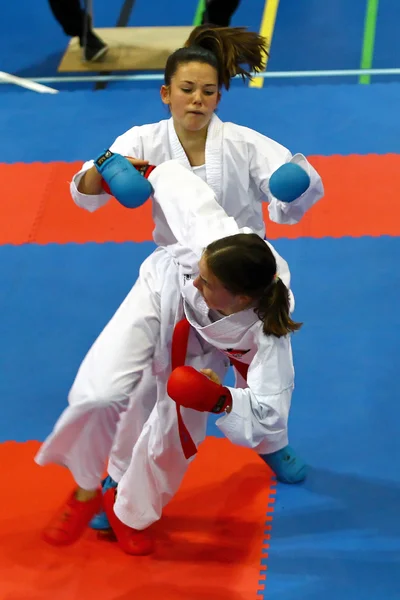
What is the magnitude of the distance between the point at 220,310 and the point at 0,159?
13.4 feet

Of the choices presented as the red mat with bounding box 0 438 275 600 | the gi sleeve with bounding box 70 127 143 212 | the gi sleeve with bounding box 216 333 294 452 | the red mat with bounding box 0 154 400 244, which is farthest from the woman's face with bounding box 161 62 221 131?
the red mat with bounding box 0 154 400 244

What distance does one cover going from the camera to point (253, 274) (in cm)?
288

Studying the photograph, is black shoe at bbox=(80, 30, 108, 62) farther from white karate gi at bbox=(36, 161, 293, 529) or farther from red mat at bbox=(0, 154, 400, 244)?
white karate gi at bbox=(36, 161, 293, 529)

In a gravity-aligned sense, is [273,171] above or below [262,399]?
above

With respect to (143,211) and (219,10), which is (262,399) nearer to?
(143,211)

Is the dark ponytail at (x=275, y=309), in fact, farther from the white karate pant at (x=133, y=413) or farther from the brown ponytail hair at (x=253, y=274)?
the white karate pant at (x=133, y=413)

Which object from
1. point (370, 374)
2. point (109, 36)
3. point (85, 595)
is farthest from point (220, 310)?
point (109, 36)

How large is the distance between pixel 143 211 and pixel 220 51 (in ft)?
8.34

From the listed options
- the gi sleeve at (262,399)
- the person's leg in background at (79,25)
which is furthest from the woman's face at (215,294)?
the person's leg in background at (79,25)

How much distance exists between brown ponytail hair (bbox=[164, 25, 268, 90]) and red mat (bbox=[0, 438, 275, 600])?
5.98 ft

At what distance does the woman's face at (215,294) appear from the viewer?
294cm

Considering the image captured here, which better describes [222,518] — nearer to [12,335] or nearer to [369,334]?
[369,334]

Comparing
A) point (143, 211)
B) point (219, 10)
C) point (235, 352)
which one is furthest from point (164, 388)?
point (219, 10)

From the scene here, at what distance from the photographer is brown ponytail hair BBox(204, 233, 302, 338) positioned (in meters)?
2.88
